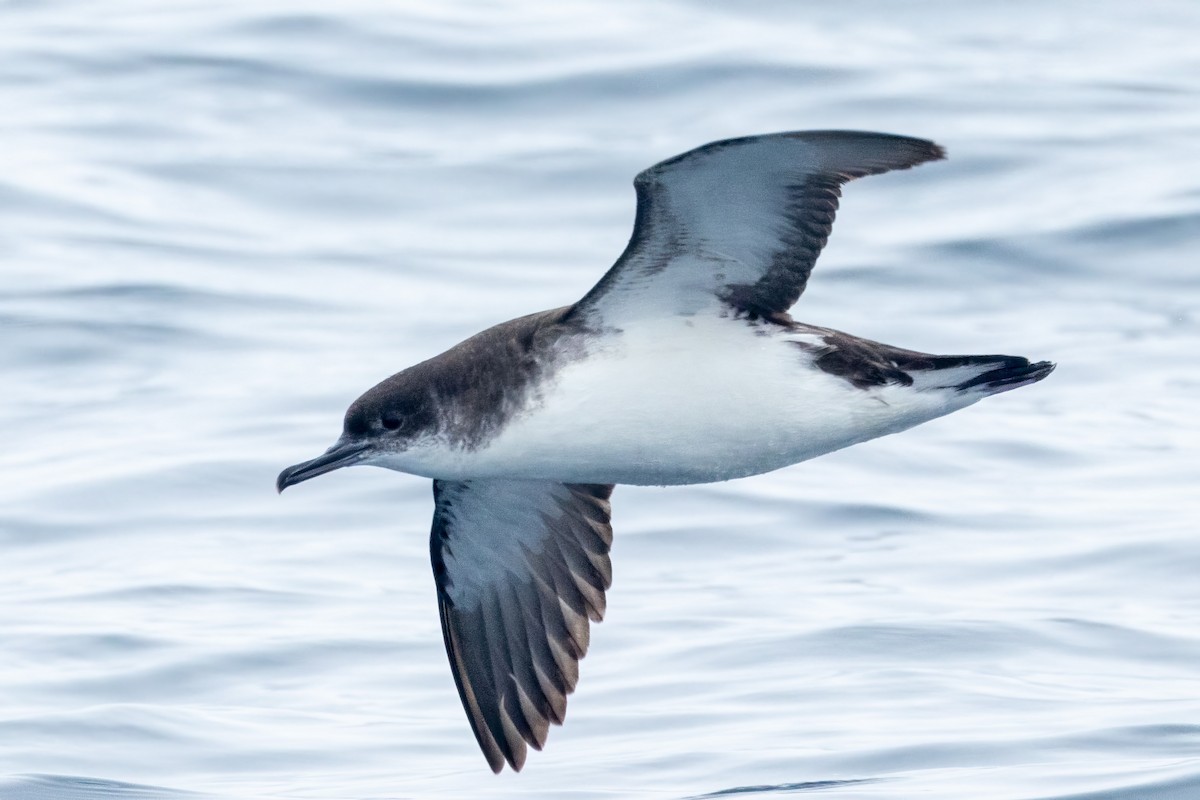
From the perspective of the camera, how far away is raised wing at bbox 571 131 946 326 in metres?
6.13

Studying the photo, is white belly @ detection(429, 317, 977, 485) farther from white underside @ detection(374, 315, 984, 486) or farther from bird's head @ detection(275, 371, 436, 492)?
bird's head @ detection(275, 371, 436, 492)

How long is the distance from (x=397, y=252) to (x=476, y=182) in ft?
4.07

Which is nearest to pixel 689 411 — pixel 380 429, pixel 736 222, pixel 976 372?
pixel 736 222

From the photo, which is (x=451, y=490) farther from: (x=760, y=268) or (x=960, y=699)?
(x=960, y=699)

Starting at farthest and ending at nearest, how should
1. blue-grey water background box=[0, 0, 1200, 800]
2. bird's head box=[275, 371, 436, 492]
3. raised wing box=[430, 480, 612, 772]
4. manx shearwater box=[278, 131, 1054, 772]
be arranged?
blue-grey water background box=[0, 0, 1200, 800] → raised wing box=[430, 480, 612, 772] → bird's head box=[275, 371, 436, 492] → manx shearwater box=[278, 131, 1054, 772]

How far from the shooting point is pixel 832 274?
44.4ft

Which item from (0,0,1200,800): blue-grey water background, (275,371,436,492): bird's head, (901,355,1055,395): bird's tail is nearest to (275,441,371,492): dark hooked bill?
(275,371,436,492): bird's head

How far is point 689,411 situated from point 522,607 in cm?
151

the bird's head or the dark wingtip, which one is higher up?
the dark wingtip

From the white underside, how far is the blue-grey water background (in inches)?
65.7

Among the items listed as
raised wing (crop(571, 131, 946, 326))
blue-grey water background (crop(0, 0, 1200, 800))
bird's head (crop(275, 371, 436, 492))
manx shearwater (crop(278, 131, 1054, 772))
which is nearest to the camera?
raised wing (crop(571, 131, 946, 326))

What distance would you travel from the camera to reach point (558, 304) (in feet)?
42.5

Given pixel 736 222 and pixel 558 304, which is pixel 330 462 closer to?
pixel 736 222

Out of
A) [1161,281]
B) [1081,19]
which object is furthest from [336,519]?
[1081,19]
